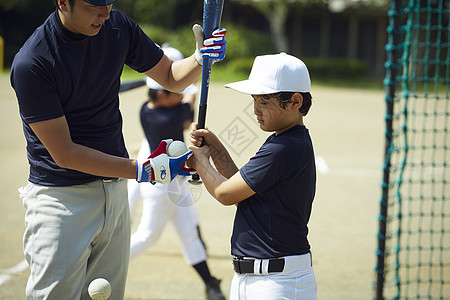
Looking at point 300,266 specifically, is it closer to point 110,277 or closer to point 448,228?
point 110,277

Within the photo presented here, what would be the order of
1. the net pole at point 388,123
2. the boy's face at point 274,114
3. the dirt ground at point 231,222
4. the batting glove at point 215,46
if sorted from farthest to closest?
the dirt ground at point 231,222 < the net pole at point 388,123 < the batting glove at point 215,46 < the boy's face at point 274,114

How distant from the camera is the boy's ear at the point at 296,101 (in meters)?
2.59

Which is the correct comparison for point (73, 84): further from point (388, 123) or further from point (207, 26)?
point (388, 123)

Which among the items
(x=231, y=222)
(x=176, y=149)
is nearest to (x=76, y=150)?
Result: (x=176, y=149)

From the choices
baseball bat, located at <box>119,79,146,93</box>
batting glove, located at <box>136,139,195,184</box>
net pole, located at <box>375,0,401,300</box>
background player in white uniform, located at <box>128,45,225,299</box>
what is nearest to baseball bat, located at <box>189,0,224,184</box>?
batting glove, located at <box>136,139,195,184</box>

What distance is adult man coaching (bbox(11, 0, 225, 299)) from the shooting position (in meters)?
2.52

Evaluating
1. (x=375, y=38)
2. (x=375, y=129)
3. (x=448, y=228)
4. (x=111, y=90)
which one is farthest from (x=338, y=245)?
(x=375, y=38)

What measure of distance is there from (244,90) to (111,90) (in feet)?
2.23

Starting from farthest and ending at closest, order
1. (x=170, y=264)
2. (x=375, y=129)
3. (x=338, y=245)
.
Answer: (x=375, y=129)
(x=338, y=245)
(x=170, y=264)

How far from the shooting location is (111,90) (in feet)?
9.22

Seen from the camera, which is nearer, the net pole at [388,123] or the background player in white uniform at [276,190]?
the background player in white uniform at [276,190]

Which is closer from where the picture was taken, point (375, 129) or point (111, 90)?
point (111, 90)

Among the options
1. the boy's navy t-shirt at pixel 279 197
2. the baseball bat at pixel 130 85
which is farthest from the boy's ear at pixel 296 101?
the baseball bat at pixel 130 85

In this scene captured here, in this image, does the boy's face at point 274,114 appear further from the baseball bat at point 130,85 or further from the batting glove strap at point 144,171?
the baseball bat at point 130,85
